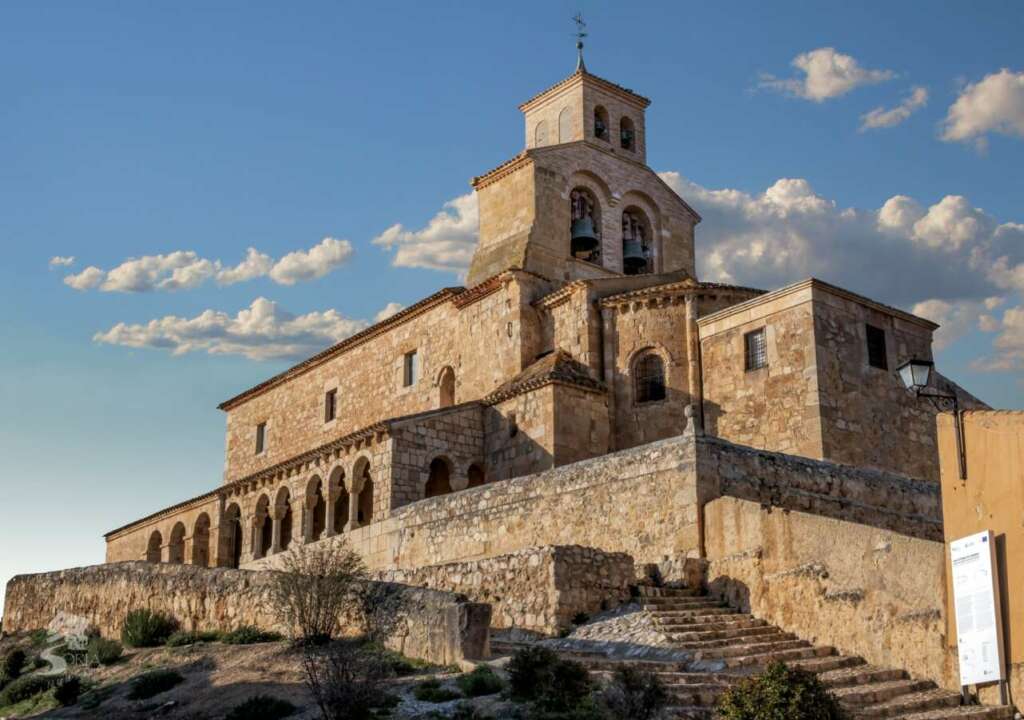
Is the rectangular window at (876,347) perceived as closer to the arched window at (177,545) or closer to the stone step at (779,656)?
the stone step at (779,656)

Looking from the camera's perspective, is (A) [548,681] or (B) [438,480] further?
(B) [438,480]

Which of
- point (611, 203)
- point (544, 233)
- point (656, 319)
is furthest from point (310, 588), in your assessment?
point (611, 203)

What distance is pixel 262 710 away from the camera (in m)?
13.6

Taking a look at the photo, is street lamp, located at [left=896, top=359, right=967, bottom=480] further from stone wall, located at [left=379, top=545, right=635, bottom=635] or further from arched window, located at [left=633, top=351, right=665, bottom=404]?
arched window, located at [left=633, top=351, right=665, bottom=404]

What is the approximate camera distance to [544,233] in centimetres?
3428

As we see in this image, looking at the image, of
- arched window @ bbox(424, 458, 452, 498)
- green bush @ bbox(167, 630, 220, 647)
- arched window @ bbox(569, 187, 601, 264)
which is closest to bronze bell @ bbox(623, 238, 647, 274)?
arched window @ bbox(569, 187, 601, 264)

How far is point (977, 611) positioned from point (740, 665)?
3.11 meters

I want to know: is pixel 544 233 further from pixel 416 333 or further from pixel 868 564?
pixel 868 564

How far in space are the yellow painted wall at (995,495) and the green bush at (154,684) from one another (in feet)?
34.9

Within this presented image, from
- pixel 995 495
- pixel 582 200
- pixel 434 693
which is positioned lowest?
pixel 434 693

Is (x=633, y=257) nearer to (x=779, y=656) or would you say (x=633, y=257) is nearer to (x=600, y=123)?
(x=600, y=123)

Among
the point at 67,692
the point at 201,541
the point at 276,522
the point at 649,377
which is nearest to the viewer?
the point at 67,692

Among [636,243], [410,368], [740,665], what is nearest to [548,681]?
[740,665]

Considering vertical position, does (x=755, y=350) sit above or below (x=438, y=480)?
above
